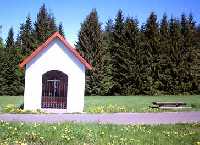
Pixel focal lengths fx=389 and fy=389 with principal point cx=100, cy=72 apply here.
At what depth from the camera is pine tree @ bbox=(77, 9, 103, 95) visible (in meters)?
42.8

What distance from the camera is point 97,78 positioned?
42.7m

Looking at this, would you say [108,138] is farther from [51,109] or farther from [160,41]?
[160,41]

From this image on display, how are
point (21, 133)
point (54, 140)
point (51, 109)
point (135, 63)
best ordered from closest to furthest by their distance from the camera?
1. point (54, 140)
2. point (21, 133)
3. point (51, 109)
4. point (135, 63)

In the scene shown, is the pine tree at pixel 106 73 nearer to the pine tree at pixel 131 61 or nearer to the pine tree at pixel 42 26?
the pine tree at pixel 131 61

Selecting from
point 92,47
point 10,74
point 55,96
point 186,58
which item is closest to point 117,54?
point 92,47

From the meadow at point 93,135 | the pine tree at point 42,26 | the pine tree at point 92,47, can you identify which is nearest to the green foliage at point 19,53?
the pine tree at point 42,26

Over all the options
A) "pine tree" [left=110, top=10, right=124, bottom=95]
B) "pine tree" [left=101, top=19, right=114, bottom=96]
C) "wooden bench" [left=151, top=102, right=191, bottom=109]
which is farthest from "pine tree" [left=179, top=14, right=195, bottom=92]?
"wooden bench" [left=151, top=102, right=191, bottom=109]

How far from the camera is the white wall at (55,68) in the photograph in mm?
23875

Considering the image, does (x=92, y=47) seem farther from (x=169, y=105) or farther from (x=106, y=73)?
(x=169, y=105)

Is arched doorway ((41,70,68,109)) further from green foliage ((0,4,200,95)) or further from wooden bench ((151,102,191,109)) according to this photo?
green foliage ((0,4,200,95))

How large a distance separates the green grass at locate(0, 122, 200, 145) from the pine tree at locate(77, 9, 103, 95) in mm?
28072

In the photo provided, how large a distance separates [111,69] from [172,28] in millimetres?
8685

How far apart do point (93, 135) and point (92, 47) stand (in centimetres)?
3132

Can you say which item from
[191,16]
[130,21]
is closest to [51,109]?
[130,21]
